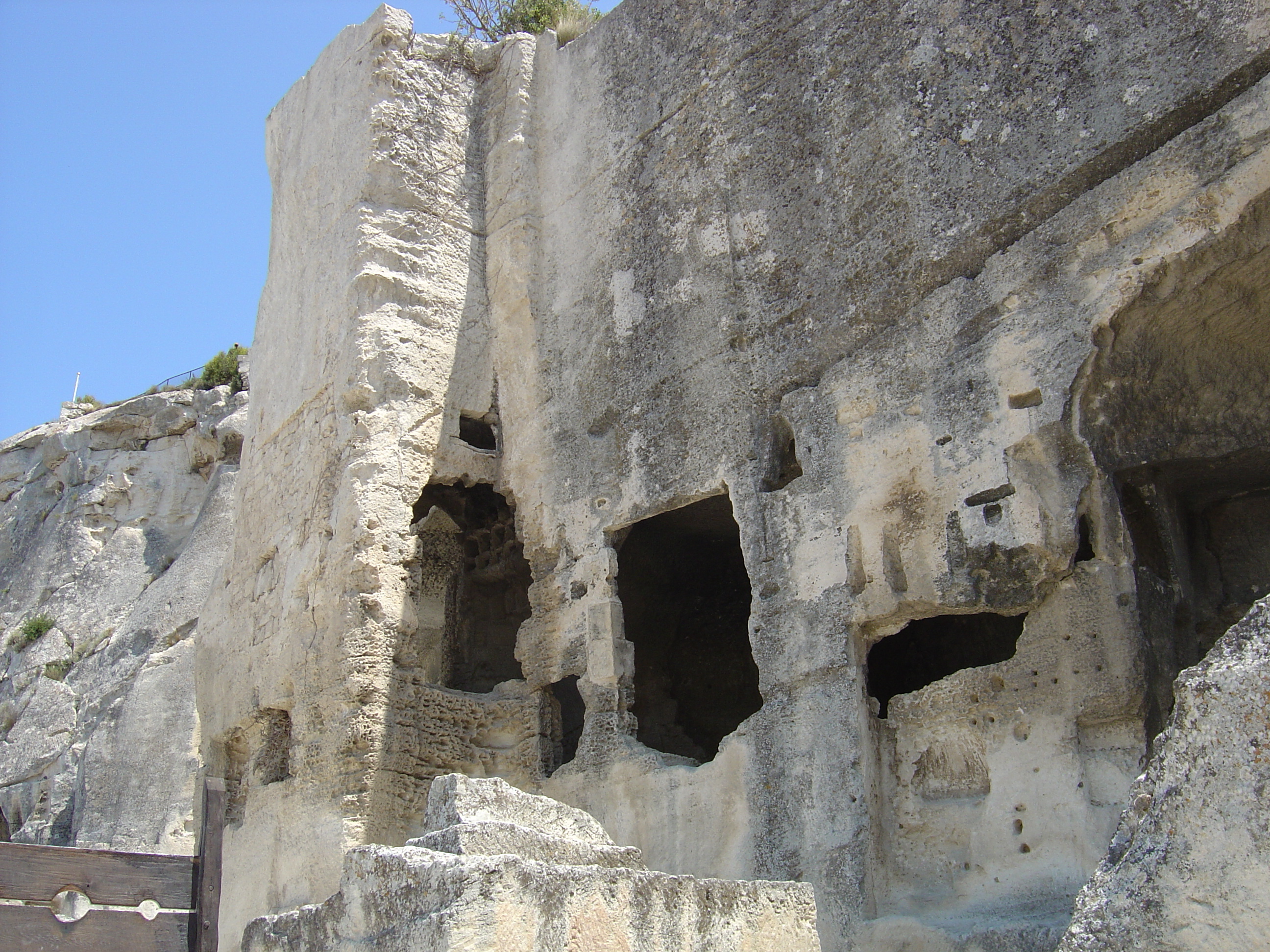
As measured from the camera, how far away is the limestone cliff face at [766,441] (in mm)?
5957

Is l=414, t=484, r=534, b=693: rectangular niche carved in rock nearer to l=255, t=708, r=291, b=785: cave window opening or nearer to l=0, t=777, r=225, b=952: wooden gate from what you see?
l=255, t=708, r=291, b=785: cave window opening

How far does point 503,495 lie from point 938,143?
12.2ft

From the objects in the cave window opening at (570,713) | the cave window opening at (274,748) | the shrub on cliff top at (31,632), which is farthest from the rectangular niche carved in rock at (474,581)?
the shrub on cliff top at (31,632)

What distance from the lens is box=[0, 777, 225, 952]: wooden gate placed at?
4.01 meters

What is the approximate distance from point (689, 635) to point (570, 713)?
45.1 inches

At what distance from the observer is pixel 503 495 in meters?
8.96

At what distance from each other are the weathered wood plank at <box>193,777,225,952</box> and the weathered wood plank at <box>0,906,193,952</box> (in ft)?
0.15

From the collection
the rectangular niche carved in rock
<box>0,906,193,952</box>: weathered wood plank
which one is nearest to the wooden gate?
<box>0,906,193,952</box>: weathered wood plank

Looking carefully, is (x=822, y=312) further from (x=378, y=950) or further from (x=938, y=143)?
(x=378, y=950)

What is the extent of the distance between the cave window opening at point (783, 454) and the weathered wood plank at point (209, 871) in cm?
367

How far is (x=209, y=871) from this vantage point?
173 inches

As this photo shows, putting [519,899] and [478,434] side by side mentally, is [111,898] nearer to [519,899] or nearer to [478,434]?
[519,899]

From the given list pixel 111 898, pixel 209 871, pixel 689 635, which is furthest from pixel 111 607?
pixel 111 898

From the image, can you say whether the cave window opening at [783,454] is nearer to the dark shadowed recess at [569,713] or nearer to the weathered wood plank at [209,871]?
the dark shadowed recess at [569,713]
